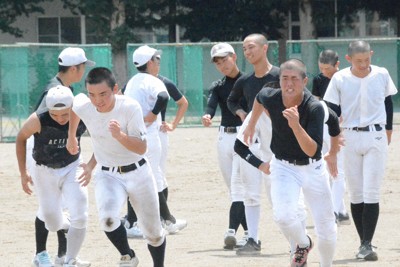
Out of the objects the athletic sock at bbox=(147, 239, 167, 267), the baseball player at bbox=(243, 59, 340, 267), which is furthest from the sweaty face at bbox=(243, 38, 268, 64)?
the athletic sock at bbox=(147, 239, 167, 267)

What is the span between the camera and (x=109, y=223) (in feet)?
31.1

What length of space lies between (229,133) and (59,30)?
3482 centimetres

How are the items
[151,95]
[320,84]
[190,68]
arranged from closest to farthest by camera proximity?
[151,95] → [320,84] → [190,68]

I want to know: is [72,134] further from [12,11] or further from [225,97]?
[12,11]

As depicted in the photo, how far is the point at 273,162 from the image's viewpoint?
936cm

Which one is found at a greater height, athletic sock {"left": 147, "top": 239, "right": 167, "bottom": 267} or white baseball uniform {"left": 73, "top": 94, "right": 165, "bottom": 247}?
white baseball uniform {"left": 73, "top": 94, "right": 165, "bottom": 247}

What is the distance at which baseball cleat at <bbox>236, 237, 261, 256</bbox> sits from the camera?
11.2 metres

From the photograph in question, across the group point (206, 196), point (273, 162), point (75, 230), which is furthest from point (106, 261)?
point (206, 196)

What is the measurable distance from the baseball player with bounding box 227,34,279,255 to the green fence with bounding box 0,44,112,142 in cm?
1632

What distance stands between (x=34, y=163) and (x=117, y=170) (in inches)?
A: 43.5

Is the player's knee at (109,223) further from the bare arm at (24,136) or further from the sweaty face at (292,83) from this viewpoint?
the sweaty face at (292,83)

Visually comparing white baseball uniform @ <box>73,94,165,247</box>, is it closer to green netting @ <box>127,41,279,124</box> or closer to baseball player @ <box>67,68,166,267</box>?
baseball player @ <box>67,68,166,267</box>

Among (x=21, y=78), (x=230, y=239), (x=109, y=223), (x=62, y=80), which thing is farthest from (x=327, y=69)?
(x=21, y=78)

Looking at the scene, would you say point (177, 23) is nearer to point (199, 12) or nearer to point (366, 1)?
point (199, 12)
